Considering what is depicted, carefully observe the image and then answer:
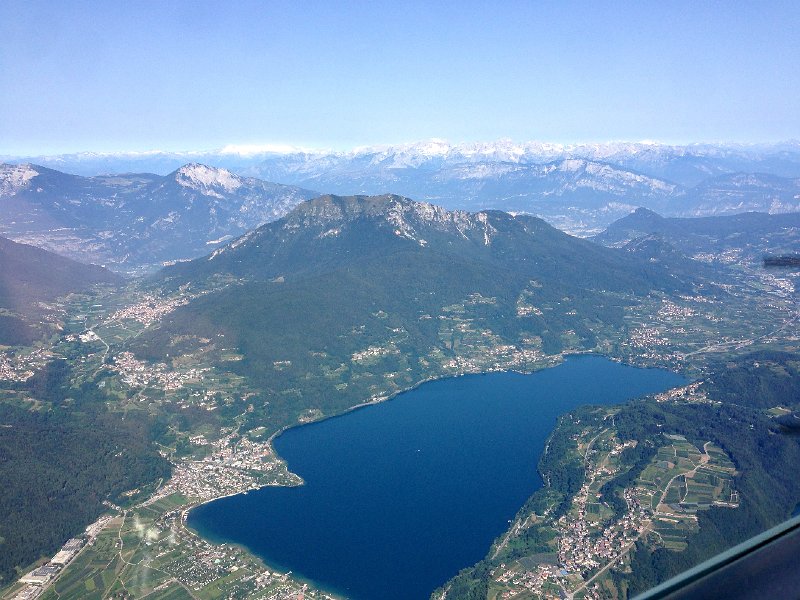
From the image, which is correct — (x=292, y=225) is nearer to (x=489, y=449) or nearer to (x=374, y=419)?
(x=374, y=419)

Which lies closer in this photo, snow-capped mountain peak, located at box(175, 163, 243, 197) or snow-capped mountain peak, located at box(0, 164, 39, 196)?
snow-capped mountain peak, located at box(0, 164, 39, 196)

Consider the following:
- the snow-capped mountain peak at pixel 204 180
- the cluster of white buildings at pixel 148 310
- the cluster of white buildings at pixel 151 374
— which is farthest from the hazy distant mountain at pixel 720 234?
the snow-capped mountain peak at pixel 204 180

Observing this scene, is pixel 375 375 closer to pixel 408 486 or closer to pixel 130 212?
pixel 408 486

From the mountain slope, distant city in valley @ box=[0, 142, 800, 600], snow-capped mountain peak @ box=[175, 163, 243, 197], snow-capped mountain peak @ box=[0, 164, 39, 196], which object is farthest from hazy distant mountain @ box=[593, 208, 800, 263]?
snow-capped mountain peak @ box=[0, 164, 39, 196]

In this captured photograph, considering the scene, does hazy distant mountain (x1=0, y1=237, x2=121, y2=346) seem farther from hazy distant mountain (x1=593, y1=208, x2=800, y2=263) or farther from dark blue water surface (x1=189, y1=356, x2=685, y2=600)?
hazy distant mountain (x1=593, y1=208, x2=800, y2=263)

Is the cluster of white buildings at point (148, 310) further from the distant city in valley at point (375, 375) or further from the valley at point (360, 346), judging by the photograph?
the distant city in valley at point (375, 375)

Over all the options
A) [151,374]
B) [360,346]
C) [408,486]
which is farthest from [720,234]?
[151,374]
